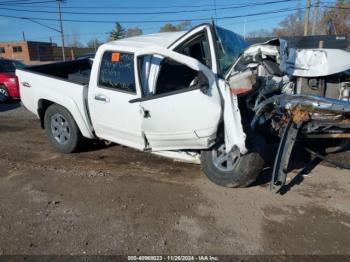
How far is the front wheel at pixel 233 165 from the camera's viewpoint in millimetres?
3984

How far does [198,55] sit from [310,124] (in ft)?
5.74

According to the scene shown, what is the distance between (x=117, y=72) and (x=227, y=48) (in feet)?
5.25

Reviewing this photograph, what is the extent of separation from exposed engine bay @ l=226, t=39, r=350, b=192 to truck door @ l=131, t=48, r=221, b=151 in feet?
1.33

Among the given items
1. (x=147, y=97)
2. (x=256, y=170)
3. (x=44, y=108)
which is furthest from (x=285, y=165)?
(x=44, y=108)

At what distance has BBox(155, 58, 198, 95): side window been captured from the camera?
4.46 metres

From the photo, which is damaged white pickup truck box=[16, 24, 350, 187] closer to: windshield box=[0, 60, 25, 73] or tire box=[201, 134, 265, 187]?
tire box=[201, 134, 265, 187]

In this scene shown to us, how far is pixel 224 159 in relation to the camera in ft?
13.7

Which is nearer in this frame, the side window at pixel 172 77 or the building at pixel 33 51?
the side window at pixel 172 77

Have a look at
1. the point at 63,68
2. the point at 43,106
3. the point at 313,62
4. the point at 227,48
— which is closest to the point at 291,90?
the point at 313,62

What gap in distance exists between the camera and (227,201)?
397cm

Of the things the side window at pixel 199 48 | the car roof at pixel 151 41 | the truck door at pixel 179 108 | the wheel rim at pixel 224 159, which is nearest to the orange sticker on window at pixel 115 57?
the car roof at pixel 151 41

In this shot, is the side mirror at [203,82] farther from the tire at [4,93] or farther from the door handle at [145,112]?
the tire at [4,93]

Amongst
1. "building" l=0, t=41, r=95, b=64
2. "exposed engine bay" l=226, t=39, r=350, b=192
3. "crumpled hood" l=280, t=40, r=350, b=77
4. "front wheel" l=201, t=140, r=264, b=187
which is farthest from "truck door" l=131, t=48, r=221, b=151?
"building" l=0, t=41, r=95, b=64

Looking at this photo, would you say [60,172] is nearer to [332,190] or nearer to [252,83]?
[252,83]
